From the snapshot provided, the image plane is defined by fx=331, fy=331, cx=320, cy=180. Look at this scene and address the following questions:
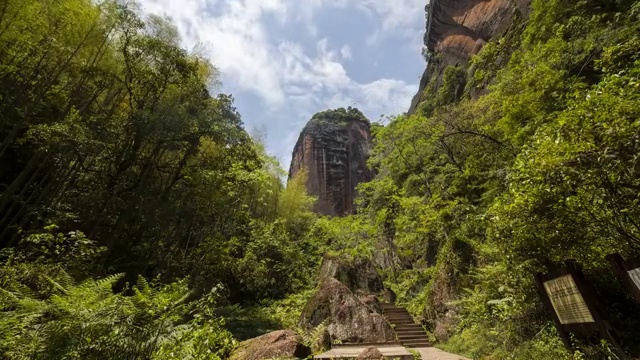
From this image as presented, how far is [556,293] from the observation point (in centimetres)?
477

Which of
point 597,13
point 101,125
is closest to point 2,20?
point 101,125

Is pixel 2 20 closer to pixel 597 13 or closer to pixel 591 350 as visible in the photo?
pixel 591 350

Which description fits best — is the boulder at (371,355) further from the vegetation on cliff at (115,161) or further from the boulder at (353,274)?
the boulder at (353,274)

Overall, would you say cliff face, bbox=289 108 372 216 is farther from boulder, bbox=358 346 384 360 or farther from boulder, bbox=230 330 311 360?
boulder, bbox=358 346 384 360

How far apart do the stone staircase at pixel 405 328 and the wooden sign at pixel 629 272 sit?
7.52 metres

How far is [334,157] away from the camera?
39938 mm

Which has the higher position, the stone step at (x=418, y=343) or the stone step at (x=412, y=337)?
the stone step at (x=412, y=337)

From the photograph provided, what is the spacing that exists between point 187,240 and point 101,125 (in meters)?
5.67

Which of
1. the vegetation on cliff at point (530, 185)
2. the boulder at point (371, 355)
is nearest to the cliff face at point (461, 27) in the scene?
the vegetation on cliff at point (530, 185)

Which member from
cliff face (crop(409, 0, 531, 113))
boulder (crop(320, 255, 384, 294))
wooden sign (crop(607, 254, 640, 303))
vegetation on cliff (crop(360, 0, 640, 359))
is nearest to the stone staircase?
vegetation on cliff (crop(360, 0, 640, 359))

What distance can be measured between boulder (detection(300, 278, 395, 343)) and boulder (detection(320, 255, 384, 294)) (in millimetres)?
3458

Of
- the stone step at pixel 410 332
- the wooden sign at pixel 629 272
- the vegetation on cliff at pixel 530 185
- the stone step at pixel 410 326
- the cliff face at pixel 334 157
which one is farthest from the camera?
the cliff face at pixel 334 157

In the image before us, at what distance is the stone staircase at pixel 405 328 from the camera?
10.4 metres

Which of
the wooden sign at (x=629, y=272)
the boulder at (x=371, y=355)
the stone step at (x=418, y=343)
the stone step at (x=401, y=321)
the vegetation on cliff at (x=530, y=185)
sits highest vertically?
the vegetation on cliff at (x=530, y=185)
